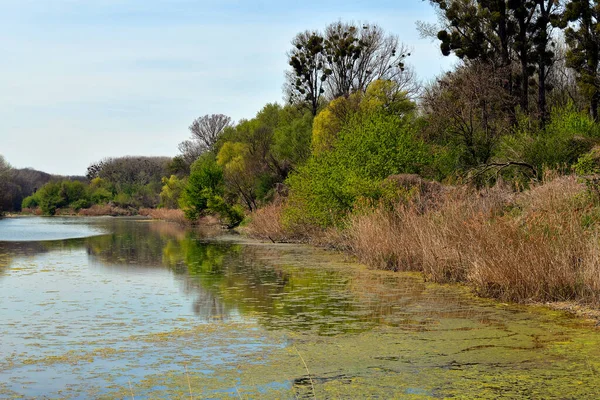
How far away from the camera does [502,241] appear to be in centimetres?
1226

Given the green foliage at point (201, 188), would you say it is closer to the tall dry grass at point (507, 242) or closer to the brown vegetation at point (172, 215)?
the brown vegetation at point (172, 215)

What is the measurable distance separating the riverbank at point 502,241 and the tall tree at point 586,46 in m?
15.4

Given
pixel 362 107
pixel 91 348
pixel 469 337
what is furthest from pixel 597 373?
pixel 362 107

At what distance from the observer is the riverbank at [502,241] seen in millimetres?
11406

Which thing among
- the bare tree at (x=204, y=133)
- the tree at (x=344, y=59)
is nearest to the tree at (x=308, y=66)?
the tree at (x=344, y=59)

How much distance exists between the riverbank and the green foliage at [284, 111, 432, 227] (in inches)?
139

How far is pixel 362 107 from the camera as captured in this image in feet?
128

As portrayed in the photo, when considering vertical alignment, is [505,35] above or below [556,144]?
above

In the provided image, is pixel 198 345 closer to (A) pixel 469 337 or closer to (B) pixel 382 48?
(A) pixel 469 337

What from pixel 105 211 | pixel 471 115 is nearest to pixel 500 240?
pixel 471 115

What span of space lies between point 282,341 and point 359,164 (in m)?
14.8

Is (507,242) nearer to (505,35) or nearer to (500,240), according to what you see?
(500,240)

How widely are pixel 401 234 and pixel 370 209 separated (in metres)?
3.06

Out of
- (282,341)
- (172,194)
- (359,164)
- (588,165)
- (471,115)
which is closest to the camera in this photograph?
(282,341)
